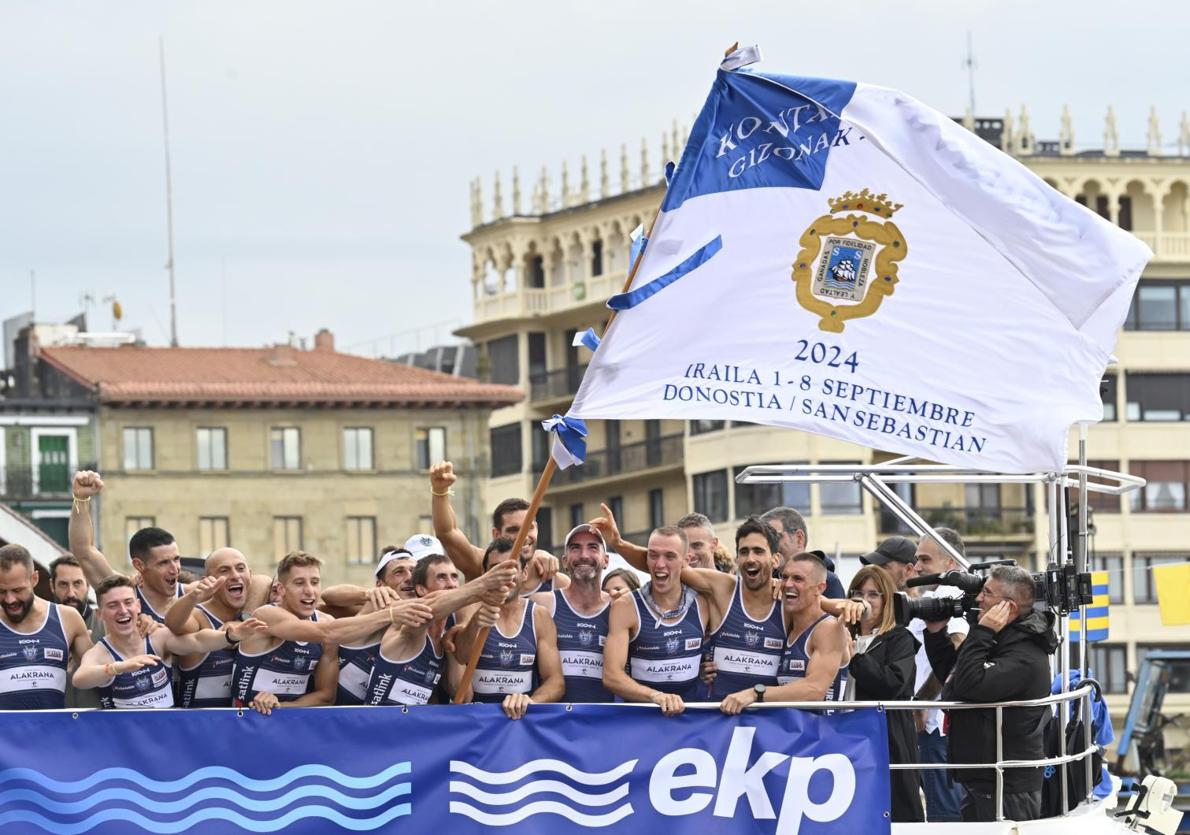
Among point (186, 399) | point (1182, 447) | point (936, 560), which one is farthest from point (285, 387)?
point (936, 560)

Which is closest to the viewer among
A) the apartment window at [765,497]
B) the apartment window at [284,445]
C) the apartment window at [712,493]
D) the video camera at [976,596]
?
the video camera at [976,596]

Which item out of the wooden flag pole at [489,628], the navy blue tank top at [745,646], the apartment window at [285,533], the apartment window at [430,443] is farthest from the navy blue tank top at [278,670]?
the apartment window at [430,443]

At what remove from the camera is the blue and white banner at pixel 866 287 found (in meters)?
15.7

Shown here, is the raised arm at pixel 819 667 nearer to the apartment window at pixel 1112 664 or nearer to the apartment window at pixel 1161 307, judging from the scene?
the apartment window at pixel 1112 664

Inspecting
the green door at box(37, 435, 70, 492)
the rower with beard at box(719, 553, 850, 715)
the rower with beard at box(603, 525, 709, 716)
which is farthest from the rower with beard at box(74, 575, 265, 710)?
the green door at box(37, 435, 70, 492)

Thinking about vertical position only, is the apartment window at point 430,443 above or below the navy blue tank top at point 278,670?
above

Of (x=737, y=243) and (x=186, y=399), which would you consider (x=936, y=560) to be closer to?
(x=737, y=243)

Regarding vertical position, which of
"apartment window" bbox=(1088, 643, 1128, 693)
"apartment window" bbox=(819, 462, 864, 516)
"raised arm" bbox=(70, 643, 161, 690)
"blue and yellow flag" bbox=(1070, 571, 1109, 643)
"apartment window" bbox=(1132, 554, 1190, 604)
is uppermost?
"apartment window" bbox=(819, 462, 864, 516)

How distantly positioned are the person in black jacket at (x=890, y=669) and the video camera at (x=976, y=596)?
0.46 ft

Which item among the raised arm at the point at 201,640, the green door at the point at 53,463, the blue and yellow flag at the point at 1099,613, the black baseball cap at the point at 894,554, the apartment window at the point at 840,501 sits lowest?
the blue and yellow flag at the point at 1099,613

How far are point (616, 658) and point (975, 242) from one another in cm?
332

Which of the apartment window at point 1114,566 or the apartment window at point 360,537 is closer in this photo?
the apartment window at point 1114,566

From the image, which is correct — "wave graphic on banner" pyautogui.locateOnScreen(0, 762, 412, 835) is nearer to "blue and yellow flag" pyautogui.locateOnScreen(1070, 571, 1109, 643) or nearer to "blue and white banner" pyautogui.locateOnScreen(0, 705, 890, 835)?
"blue and white banner" pyautogui.locateOnScreen(0, 705, 890, 835)

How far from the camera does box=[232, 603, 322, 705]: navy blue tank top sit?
49.5ft
